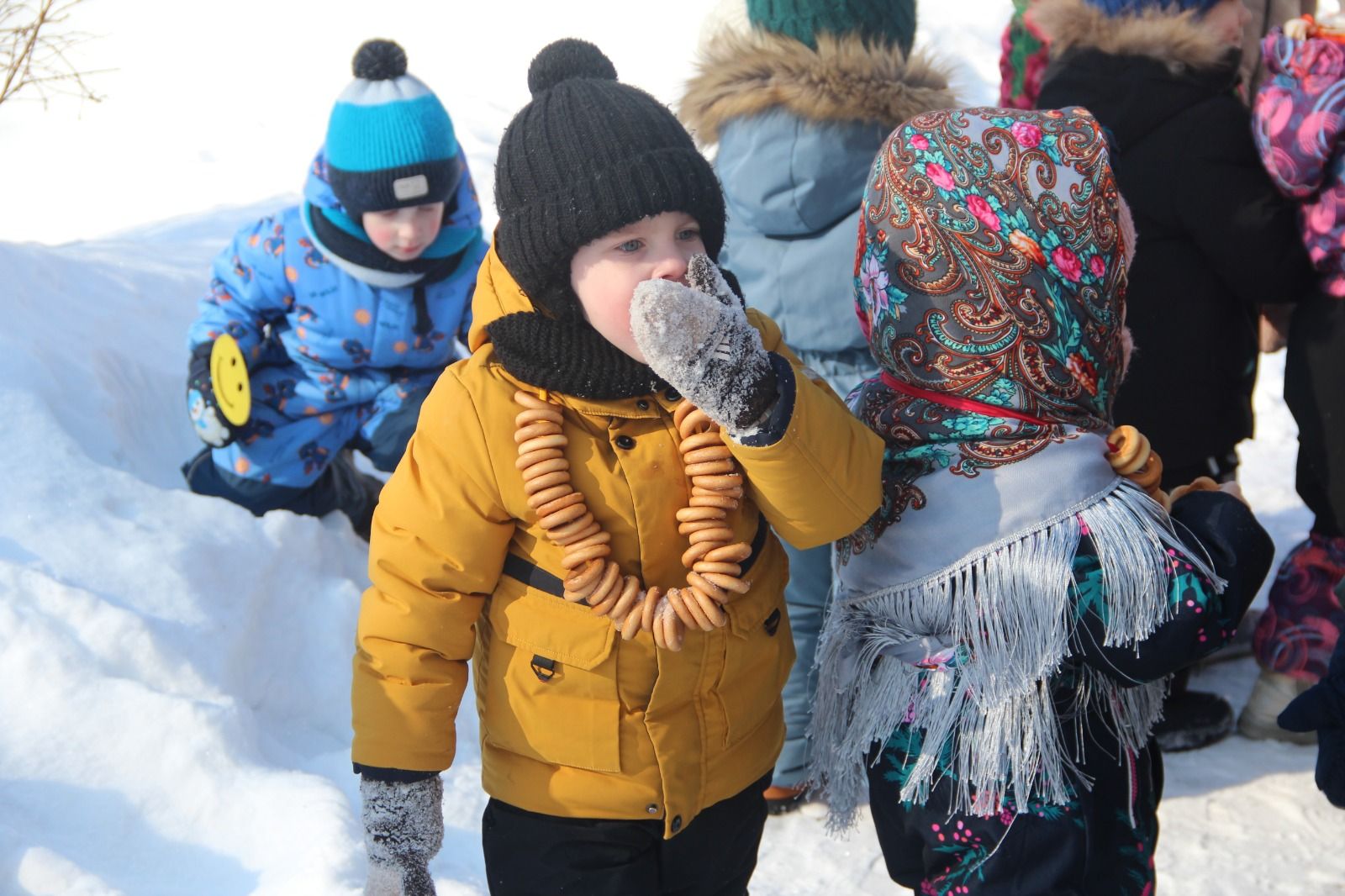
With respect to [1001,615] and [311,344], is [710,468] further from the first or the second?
[311,344]

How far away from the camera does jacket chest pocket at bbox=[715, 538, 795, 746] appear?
5.57 feet

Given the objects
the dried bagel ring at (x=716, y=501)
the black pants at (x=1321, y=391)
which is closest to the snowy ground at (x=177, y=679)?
the black pants at (x=1321, y=391)

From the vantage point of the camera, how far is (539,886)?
5.69ft

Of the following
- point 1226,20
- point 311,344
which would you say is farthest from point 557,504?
point 311,344

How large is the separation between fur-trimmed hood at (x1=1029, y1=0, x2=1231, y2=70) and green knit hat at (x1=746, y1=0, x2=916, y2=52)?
1.35 feet

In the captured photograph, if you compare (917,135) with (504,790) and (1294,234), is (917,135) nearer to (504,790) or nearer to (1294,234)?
(504,790)

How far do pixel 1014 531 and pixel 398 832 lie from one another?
89 cm

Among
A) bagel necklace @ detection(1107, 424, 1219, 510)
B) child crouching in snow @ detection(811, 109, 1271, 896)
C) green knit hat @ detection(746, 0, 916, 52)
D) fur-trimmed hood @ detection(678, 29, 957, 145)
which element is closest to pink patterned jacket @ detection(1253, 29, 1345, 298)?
fur-trimmed hood @ detection(678, 29, 957, 145)

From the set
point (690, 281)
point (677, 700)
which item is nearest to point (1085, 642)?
point (677, 700)

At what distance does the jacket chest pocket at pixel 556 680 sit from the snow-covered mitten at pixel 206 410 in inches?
76.3

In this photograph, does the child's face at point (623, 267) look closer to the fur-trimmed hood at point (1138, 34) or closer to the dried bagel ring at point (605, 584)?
the dried bagel ring at point (605, 584)

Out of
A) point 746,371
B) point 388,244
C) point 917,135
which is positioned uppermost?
point 917,135

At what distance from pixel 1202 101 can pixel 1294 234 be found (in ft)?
1.15

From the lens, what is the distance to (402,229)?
11.1ft
